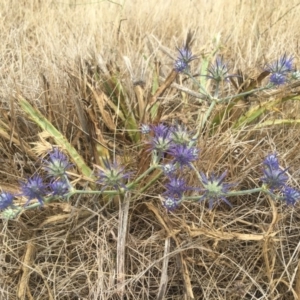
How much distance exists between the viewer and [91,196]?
1.19m

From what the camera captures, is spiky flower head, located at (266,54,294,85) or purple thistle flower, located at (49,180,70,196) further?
spiky flower head, located at (266,54,294,85)

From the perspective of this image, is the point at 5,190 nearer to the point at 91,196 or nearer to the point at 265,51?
the point at 91,196

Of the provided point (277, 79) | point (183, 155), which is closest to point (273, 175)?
point (183, 155)

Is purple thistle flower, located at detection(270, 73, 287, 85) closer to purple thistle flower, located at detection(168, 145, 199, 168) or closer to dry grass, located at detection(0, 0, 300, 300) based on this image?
dry grass, located at detection(0, 0, 300, 300)

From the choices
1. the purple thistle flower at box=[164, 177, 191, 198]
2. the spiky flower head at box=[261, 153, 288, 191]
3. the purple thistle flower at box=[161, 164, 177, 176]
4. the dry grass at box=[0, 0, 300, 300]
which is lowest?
the dry grass at box=[0, 0, 300, 300]

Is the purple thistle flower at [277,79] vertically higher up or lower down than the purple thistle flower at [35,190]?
higher up

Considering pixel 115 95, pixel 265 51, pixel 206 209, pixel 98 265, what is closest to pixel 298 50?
pixel 265 51

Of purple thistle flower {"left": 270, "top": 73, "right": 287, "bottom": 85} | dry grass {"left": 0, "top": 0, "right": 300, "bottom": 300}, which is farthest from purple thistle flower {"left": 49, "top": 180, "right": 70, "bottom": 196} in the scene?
purple thistle flower {"left": 270, "top": 73, "right": 287, "bottom": 85}

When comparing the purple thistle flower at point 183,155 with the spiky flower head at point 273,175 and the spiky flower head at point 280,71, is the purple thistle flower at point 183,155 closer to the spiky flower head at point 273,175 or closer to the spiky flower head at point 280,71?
the spiky flower head at point 273,175

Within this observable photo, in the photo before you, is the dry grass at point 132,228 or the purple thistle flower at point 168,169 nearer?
the purple thistle flower at point 168,169

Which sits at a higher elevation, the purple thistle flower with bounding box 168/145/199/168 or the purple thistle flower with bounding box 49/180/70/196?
the purple thistle flower with bounding box 168/145/199/168

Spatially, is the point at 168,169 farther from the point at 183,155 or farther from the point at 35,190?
the point at 35,190

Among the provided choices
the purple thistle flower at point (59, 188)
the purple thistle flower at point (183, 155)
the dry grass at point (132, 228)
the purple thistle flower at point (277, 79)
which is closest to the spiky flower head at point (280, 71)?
the purple thistle flower at point (277, 79)

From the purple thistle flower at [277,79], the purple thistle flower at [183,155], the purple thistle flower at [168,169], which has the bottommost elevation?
the purple thistle flower at [168,169]
